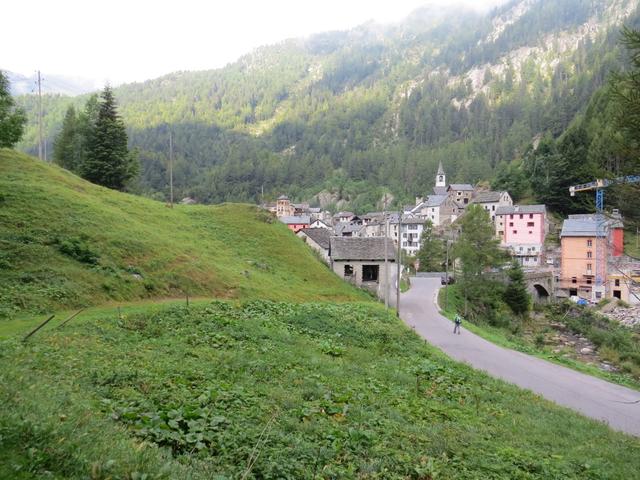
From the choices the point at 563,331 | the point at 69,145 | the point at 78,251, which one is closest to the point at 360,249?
the point at 78,251

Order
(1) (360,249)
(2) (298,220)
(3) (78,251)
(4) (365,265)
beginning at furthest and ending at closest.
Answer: (2) (298,220) → (1) (360,249) → (4) (365,265) → (3) (78,251)

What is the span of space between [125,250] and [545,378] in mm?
24407

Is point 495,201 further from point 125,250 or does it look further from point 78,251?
point 78,251

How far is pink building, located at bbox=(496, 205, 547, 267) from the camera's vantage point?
7956cm

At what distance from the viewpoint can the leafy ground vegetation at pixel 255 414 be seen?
18.8 ft

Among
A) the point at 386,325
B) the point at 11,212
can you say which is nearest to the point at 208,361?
the point at 386,325

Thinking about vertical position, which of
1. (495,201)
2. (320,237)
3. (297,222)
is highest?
(495,201)

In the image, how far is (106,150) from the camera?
50.3 m

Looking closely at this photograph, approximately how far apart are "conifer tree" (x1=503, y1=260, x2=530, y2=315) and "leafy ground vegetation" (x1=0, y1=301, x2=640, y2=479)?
1434 inches

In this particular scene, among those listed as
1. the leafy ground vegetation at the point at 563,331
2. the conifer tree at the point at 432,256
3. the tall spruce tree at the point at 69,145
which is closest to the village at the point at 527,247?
the conifer tree at the point at 432,256

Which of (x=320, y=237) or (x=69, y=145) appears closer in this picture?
(x=320, y=237)

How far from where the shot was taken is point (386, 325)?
24.3 meters

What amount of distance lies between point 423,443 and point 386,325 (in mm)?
15175

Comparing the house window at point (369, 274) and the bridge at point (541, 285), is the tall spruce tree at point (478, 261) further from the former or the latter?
the bridge at point (541, 285)
